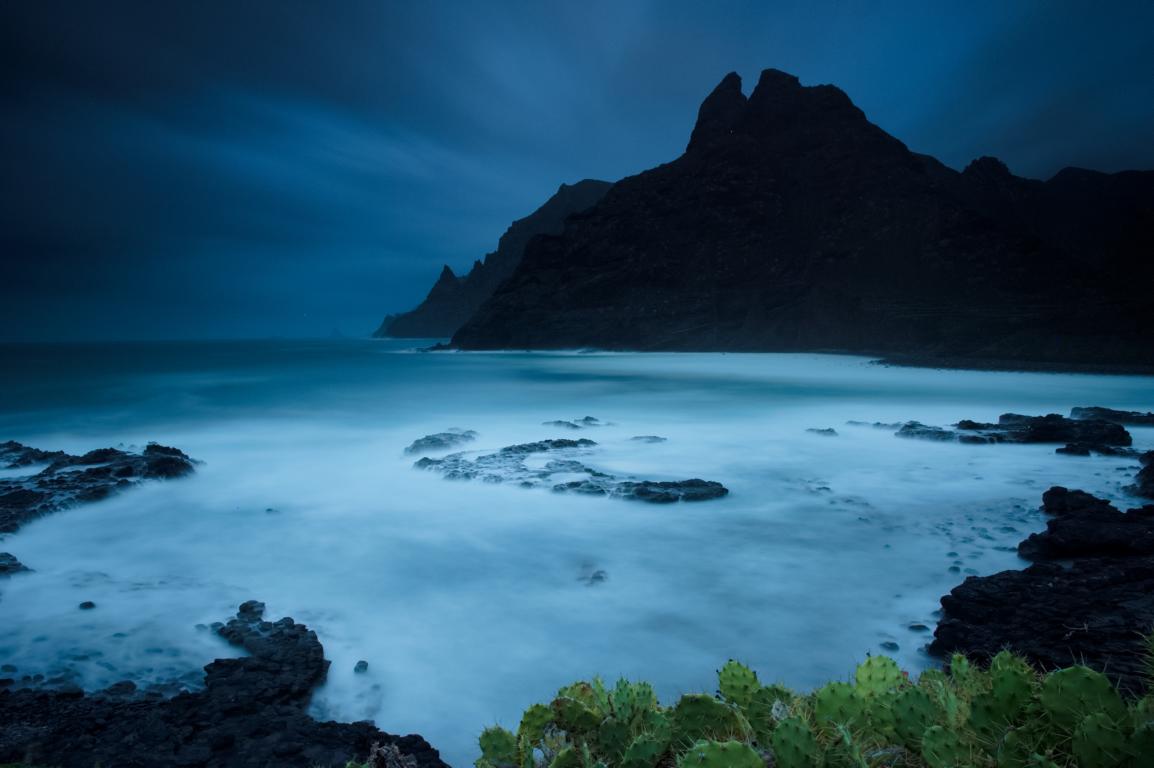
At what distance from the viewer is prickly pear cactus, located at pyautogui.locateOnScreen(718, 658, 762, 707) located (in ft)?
10.5

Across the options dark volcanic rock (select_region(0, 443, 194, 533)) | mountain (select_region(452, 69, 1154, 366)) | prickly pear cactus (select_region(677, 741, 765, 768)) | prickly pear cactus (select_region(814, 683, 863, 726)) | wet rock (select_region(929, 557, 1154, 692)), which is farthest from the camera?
mountain (select_region(452, 69, 1154, 366))

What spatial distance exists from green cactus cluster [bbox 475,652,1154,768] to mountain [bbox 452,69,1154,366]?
190 ft

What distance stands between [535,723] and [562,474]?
9.97m

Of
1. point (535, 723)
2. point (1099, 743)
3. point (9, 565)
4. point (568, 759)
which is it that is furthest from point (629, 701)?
point (9, 565)

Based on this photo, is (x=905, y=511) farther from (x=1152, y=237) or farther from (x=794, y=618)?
(x=1152, y=237)

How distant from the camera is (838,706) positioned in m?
2.87

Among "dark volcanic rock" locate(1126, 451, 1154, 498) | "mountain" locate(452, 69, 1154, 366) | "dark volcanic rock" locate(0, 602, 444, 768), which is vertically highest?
"mountain" locate(452, 69, 1154, 366)

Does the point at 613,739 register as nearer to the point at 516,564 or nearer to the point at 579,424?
the point at 516,564

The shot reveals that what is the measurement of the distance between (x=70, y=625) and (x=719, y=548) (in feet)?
27.0

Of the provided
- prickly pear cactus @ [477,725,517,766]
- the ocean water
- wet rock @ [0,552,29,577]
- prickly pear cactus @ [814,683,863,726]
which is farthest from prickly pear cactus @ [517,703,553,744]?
wet rock @ [0,552,29,577]

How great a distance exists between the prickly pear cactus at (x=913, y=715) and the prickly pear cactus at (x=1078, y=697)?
17.4 inches

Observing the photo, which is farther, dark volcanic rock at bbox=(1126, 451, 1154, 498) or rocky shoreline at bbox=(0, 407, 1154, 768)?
dark volcanic rock at bbox=(1126, 451, 1154, 498)

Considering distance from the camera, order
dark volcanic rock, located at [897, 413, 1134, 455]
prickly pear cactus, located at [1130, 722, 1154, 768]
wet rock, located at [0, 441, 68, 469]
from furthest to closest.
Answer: wet rock, located at [0, 441, 68, 469] < dark volcanic rock, located at [897, 413, 1134, 455] < prickly pear cactus, located at [1130, 722, 1154, 768]

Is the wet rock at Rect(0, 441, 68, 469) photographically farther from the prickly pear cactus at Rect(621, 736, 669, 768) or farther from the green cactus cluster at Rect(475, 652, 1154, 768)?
the prickly pear cactus at Rect(621, 736, 669, 768)
